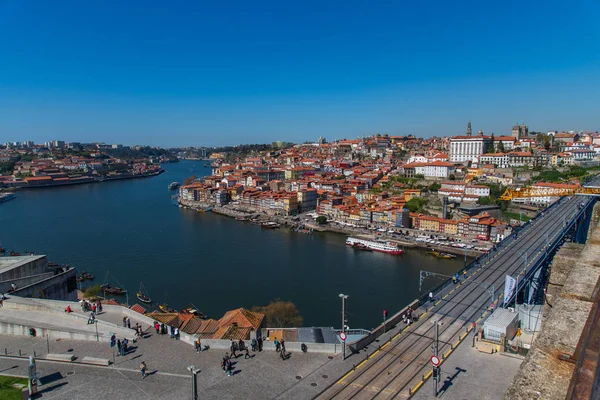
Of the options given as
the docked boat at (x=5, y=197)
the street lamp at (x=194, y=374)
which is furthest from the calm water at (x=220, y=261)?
the docked boat at (x=5, y=197)

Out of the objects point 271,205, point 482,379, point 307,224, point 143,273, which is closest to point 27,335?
point 482,379

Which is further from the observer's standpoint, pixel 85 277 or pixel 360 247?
pixel 360 247

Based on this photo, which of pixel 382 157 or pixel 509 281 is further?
pixel 382 157

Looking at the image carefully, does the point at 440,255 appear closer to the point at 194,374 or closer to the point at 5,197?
the point at 194,374

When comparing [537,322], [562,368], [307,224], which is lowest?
[307,224]

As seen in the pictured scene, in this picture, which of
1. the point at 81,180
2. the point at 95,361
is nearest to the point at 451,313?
the point at 95,361

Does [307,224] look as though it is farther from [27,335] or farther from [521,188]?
[27,335]

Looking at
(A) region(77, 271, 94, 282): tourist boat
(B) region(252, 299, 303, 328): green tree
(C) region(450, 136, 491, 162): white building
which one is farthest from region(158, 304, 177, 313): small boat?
Result: (C) region(450, 136, 491, 162): white building
